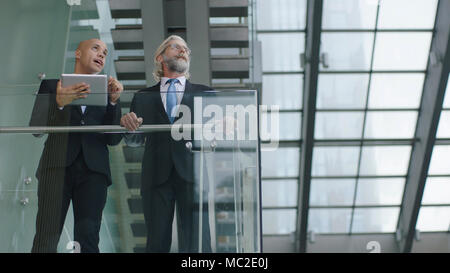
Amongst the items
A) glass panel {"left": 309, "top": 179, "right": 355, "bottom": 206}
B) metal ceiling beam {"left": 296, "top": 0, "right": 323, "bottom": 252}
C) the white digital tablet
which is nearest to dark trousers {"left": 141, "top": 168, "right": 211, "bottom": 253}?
the white digital tablet

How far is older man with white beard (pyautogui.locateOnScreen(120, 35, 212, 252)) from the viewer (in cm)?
531

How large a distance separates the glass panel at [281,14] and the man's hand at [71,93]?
29.7 feet

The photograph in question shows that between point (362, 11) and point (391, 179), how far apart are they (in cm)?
401

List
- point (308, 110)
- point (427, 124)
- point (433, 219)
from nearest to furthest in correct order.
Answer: point (308, 110), point (427, 124), point (433, 219)


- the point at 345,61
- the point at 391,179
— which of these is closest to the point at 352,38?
the point at 345,61

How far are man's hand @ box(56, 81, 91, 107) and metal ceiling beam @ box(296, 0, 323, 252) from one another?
27.8 ft

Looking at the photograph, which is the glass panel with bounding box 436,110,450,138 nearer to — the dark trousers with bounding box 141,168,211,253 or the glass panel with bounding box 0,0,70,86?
the glass panel with bounding box 0,0,70,86

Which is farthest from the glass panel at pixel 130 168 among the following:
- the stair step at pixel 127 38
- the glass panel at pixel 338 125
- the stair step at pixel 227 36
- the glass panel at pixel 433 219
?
the glass panel at pixel 433 219

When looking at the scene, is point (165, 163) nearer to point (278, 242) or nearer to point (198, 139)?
point (198, 139)

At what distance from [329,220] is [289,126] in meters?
2.62

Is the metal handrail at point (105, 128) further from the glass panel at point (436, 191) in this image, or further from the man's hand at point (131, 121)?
the glass panel at point (436, 191)

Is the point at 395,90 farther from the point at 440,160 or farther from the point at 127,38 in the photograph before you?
the point at 127,38

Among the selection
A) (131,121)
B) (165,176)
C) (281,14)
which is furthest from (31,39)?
(281,14)

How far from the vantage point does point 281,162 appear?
1609cm
